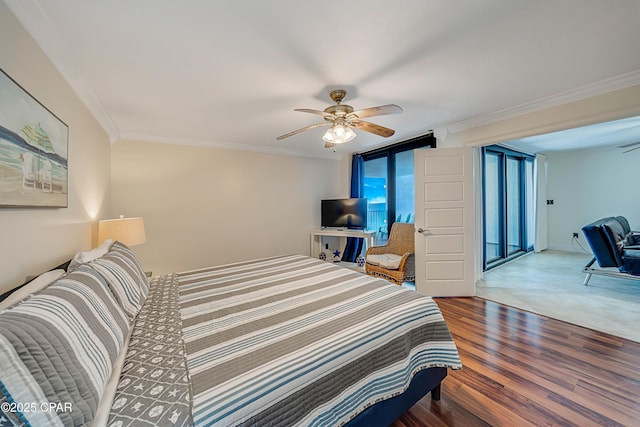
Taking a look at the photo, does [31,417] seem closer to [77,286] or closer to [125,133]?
[77,286]

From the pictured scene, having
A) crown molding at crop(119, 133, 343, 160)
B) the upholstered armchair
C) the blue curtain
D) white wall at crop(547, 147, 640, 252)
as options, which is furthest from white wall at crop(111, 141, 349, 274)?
white wall at crop(547, 147, 640, 252)

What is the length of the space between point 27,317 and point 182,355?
53 centimetres

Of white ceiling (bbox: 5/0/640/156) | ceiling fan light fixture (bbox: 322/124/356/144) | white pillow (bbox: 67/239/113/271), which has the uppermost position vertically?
white ceiling (bbox: 5/0/640/156)

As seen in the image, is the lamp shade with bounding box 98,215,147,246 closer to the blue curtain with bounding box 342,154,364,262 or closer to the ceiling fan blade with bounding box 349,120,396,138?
the ceiling fan blade with bounding box 349,120,396,138

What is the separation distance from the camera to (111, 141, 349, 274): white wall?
3.43 m

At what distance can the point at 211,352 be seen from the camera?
3.57 ft

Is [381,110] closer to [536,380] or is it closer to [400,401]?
[400,401]

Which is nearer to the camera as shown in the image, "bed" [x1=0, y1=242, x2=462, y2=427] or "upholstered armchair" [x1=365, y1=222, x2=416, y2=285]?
"bed" [x1=0, y1=242, x2=462, y2=427]

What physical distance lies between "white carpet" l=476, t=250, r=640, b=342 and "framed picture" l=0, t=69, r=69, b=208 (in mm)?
4525

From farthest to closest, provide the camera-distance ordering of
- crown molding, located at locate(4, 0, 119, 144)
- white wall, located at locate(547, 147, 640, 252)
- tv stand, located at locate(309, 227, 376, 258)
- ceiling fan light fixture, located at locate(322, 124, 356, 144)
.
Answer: white wall, located at locate(547, 147, 640, 252)
tv stand, located at locate(309, 227, 376, 258)
ceiling fan light fixture, located at locate(322, 124, 356, 144)
crown molding, located at locate(4, 0, 119, 144)

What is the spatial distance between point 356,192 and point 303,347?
4143 mm

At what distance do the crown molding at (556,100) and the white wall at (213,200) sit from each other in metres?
2.72

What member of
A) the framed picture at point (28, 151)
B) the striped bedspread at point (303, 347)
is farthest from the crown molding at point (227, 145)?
the striped bedspread at point (303, 347)

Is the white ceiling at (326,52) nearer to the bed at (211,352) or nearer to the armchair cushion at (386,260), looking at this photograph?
the bed at (211,352)
